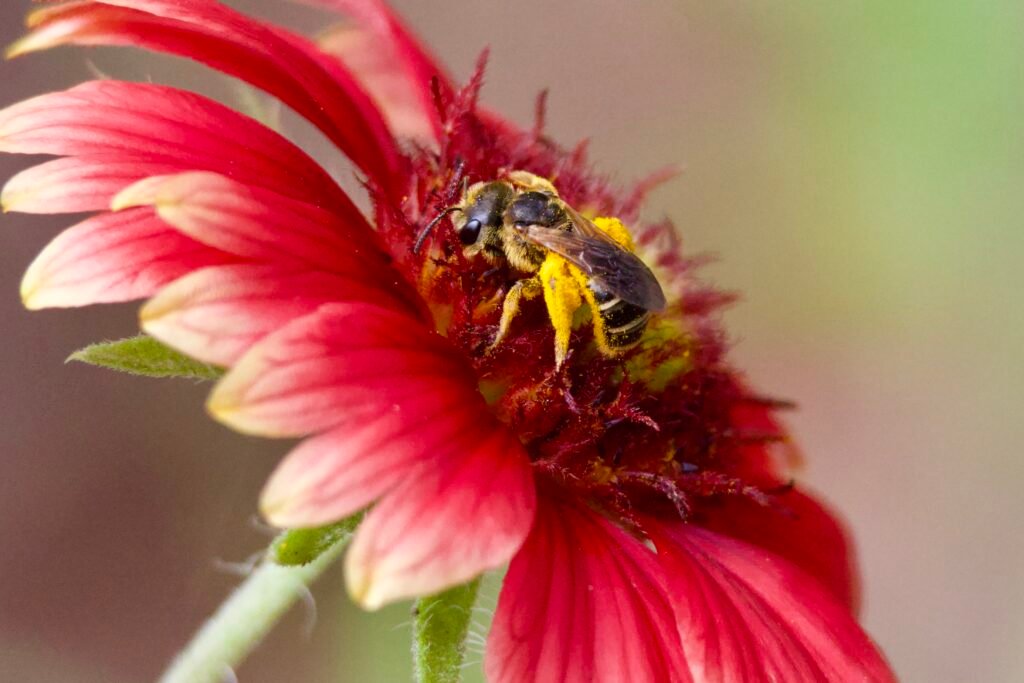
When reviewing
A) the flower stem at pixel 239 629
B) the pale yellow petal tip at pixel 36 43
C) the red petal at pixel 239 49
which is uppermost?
the red petal at pixel 239 49

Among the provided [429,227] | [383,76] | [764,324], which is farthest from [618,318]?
[764,324]

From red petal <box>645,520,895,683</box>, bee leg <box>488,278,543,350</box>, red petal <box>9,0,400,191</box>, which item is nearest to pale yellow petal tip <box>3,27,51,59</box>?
red petal <box>9,0,400,191</box>

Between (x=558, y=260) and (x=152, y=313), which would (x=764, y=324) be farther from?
(x=152, y=313)

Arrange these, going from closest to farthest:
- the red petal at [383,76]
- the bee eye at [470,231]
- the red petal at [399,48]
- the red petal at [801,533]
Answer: the bee eye at [470,231]
the red petal at [801,533]
the red petal at [399,48]
the red petal at [383,76]

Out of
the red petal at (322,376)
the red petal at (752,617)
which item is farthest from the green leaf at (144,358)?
the red petal at (752,617)

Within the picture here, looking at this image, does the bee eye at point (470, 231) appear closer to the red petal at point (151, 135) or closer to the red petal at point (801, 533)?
the red petal at point (151, 135)

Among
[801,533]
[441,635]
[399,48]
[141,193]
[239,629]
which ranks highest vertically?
[399,48]

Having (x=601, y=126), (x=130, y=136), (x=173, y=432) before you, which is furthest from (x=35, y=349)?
(x=601, y=126)
